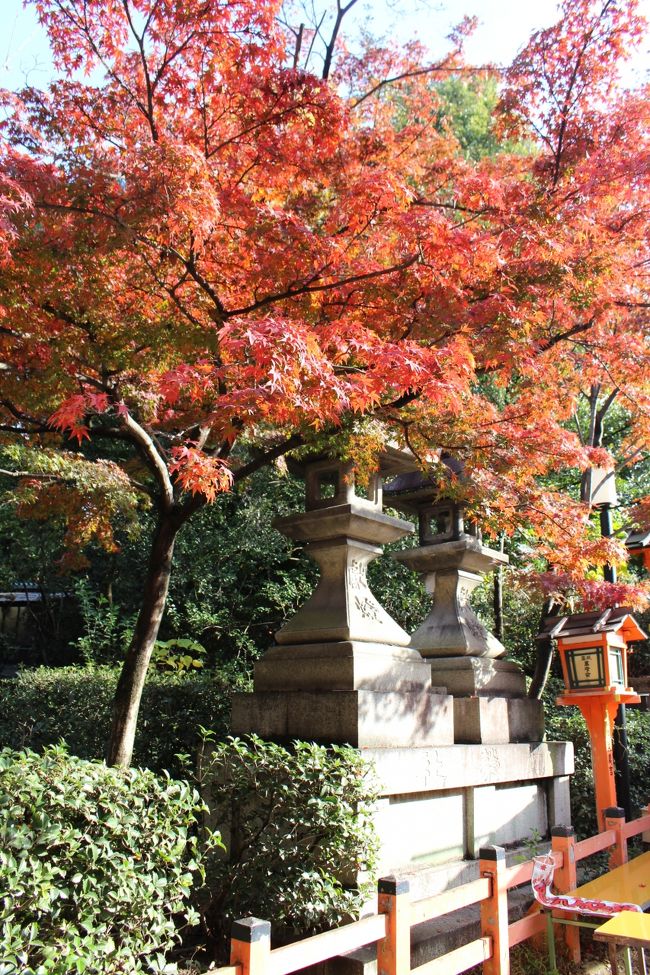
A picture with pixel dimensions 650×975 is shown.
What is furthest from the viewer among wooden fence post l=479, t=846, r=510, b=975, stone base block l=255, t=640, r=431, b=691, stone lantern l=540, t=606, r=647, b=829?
stone lantern l=540, t=606, r=647, b=829

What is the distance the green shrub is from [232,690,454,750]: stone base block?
175 cm

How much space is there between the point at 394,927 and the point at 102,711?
20.7ft

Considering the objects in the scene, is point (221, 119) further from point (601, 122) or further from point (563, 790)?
point (563, 790)

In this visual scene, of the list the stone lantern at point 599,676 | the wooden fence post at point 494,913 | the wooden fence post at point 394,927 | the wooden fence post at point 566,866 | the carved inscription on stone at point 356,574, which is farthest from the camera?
the stone lantern at point 599,676

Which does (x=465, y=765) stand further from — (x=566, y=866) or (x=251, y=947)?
(x=251, y=947)

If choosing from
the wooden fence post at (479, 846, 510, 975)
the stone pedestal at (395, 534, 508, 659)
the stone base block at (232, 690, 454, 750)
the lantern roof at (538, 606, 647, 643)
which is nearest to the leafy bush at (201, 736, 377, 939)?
the stone base block at (232, 690, 454, 750)

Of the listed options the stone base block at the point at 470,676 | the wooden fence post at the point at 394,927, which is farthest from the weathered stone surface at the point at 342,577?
the wooden fence post at the point at 394,927

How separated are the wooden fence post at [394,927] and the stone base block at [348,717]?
1.64 metres

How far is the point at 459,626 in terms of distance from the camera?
719cm

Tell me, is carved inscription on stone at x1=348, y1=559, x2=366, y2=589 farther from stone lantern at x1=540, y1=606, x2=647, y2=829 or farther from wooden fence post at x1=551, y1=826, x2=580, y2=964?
wooden fence post at x1=551, y1=826, x2=580, y2=964

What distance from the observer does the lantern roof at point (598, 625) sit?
21.5 ft

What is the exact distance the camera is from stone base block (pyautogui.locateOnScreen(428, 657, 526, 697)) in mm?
6852

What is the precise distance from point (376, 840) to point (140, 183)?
14.1ft

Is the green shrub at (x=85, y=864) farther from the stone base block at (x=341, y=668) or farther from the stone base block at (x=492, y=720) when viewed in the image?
the stone base block at (x=492, y=720)
